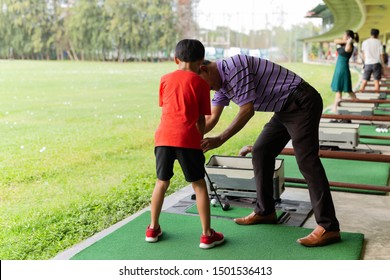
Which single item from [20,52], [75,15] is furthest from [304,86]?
[75,15]

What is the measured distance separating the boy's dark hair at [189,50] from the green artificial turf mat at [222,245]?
92 cm

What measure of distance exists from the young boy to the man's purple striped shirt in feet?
0.46

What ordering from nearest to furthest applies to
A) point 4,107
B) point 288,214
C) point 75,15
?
point 288,214 → point 4,107 → point 75,15

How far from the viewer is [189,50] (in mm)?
2570

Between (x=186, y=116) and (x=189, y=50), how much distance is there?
303 millimetres

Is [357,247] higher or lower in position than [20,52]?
lower

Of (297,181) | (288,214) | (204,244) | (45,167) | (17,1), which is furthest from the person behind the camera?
(17,1)

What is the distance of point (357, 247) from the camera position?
2.80m

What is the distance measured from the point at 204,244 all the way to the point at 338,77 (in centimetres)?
518

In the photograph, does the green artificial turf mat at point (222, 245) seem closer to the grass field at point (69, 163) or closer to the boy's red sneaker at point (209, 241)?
the boy's red sneaker at point (209, 241)

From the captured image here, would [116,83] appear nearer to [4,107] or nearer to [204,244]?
[4,107]

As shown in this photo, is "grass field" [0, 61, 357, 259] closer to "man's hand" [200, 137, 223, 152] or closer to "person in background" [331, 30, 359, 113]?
"man's hand" [200, 137, 223, 152]

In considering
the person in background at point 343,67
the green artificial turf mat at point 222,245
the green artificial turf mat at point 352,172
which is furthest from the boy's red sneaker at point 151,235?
the person in background at point 343,67

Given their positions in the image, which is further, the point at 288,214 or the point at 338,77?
the point at 338,77
